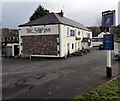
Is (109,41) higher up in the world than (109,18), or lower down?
lower down

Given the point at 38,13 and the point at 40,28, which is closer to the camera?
the point at 40,28

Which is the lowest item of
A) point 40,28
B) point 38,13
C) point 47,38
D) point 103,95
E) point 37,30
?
point 103,95

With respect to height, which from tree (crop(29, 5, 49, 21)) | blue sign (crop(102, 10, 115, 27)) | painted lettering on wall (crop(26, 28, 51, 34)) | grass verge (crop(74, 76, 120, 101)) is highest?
tree (crop(29, 5, 49, 21))

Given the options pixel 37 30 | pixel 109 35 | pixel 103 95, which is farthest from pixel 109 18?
pixel 37 30

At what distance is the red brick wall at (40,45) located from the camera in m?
23.7

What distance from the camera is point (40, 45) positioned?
24.5 metres

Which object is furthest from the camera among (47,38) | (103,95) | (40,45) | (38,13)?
(38,13)

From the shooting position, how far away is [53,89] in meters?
8.57

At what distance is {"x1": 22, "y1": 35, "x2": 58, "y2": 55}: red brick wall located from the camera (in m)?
23.7

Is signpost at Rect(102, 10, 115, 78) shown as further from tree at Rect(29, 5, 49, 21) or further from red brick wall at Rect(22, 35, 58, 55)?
tree at Rect(29, 5, 49, 21)

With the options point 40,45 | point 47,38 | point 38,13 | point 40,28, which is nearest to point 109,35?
point 47,38

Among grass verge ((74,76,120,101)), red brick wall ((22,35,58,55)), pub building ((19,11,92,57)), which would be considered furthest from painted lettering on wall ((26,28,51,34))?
grass verge ((74,76,120,101))

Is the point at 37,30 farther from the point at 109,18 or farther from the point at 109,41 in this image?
the point at 109,41

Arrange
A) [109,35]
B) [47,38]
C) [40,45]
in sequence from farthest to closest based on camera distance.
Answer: [40,45]
[47,38]
[109,35]
